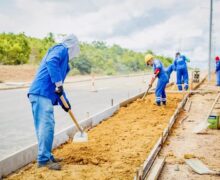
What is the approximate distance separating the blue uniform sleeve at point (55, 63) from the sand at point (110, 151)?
132cm

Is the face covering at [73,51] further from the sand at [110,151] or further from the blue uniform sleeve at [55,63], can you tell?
the sand at [110,151]

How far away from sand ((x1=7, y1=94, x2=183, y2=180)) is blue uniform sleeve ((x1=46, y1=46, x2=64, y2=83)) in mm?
1322

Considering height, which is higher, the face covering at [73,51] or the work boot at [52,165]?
the face covering at [73,51]

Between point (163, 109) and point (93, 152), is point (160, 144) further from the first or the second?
point (163, 109)

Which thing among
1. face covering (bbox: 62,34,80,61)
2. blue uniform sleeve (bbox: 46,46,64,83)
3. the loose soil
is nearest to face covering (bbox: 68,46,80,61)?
face covering (bbox: 62,34,80,61)

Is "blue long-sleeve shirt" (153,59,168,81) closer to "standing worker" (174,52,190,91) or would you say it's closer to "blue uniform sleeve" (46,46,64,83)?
"standing worker" (174,52,190,91)

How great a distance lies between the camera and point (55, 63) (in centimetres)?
568

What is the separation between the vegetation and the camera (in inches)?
1732

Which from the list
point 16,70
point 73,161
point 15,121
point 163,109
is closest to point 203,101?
point 163,109

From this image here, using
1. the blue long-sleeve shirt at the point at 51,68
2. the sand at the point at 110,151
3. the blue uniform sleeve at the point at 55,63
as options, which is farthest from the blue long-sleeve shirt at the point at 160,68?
the blue uniform sleeve at the point at 55,63

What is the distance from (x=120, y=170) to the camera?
5660 millimetres

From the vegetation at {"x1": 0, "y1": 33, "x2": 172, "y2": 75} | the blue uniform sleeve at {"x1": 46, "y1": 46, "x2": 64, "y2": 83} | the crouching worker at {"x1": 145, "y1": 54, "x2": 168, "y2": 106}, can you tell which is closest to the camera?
the blue uniform sleeve at {"x1": 46, "y1": 46, "x2": 64, "y2": 83}

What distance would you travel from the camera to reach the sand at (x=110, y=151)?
217 inches

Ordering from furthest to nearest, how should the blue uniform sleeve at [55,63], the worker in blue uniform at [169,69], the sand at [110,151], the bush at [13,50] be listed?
the bush at [13,50] → the worker in blue uniform at [169,69] → the blue uniform sleeve at [55,63] → the sand at [110,151]
